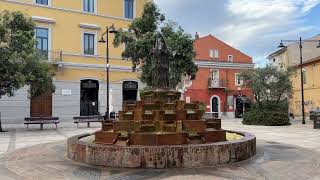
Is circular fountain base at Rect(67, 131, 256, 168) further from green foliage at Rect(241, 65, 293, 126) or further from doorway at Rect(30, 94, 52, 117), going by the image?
doorway at Rect(30, 94, 52, 117)

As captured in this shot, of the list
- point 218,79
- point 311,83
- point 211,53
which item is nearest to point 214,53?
point 211,53

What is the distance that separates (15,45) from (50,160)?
13288mm

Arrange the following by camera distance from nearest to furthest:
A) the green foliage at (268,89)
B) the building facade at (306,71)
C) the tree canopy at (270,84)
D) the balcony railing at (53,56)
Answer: the green foliage at (268,89), the tree canopy at (270,84), the balcony railing at (53,56), the building facade at (306,71)

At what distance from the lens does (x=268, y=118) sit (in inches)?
1172

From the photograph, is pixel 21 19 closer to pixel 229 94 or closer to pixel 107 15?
pixel 107 15

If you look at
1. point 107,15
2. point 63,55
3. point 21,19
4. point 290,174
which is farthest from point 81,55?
point 290,174

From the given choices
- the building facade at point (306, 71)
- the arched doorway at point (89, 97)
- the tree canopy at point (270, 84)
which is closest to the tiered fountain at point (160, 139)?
the tree canopy at point (270, 84)

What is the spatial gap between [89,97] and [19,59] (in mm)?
13837

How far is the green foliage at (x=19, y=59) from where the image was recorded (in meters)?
22.0

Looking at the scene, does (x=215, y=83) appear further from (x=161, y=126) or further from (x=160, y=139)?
(x=160, y=139)

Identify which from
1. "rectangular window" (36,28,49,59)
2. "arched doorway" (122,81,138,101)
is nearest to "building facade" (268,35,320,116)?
"arched doorway" (122,81,138,101)

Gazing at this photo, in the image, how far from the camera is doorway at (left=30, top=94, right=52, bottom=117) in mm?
32594

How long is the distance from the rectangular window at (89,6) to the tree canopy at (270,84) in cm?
1424

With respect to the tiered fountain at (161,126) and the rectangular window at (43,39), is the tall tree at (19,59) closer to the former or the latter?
the rectangular window at (43,39)
